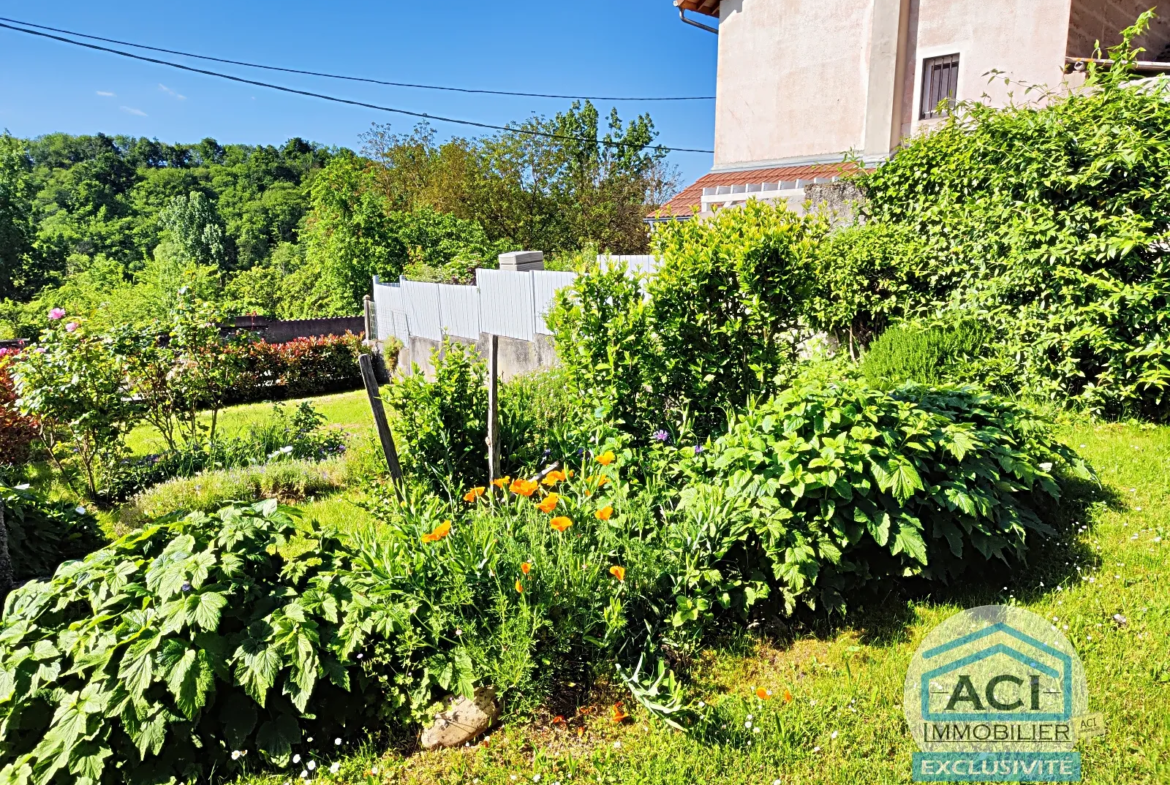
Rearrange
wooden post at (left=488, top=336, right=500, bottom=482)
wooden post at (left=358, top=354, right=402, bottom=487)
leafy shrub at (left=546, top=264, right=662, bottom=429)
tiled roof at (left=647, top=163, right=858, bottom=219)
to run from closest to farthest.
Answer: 1. wooden post at (left=358, top=354, right=402, bottom=487)
2. wooden post at (left=488, top=336, right=500, bottom=482)
3. leafy shrub at (left=546, top=264, right=662, bottom=429)
4. tiled roof at (left=647, top=163, right=858, bottom=219)

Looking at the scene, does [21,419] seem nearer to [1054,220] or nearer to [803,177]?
[1054,220]

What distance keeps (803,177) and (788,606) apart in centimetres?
1174

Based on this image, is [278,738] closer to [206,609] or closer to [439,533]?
[206,609]

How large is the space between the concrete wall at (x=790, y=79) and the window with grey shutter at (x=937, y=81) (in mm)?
1135

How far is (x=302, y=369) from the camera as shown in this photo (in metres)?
16.2

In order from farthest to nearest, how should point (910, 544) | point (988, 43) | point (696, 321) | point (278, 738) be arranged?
point (988, 43)
point (696, 321)
point (910, 544)
point (278, 738)

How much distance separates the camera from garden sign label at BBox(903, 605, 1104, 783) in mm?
2266

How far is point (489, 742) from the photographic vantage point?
98.7 inches

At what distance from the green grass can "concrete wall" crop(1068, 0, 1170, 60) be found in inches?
543

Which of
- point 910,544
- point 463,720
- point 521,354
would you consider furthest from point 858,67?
point 463,720

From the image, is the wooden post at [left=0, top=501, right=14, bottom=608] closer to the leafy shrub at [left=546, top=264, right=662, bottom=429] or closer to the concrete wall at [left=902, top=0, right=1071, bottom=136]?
the leafy shrub at [left=546, top=264, right=662, bottom=429]

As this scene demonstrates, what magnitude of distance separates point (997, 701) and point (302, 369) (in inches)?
635

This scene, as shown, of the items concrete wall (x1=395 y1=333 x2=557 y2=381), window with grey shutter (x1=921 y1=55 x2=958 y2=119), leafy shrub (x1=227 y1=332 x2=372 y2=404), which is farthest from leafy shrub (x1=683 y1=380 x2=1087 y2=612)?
leafy shrub (x1=227 y1=332 x2=372 y2=404)

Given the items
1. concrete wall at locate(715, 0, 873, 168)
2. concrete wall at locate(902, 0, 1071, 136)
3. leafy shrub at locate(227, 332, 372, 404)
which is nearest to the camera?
concrete wall at locate(902, 0, 1071, 136)
